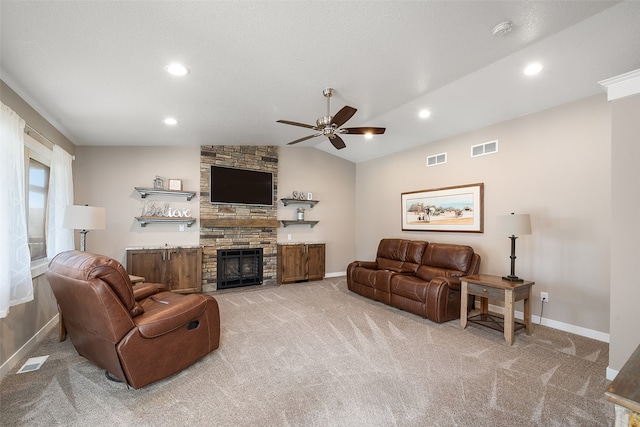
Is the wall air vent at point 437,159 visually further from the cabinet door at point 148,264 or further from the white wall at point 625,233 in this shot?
the cabinet door at point 148,264

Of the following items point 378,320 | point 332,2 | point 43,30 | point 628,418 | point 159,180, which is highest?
point 332,2

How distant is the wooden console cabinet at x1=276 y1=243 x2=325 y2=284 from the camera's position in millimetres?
5875

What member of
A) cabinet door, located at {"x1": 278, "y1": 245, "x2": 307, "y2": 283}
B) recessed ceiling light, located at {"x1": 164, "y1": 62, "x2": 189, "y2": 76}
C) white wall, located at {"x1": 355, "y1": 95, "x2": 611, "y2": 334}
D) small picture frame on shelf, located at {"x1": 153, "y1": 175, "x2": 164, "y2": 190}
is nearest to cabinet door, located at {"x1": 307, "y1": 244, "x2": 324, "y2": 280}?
cabinet door, located at {"x1": 278, "y1": 245, "x2": 307, "y2": 283}

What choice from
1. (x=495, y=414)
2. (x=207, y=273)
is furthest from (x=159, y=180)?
(x=495, y=414)

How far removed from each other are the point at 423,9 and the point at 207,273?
16.9 feet

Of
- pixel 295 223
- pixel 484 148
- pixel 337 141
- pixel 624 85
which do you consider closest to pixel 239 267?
pixel 295 223

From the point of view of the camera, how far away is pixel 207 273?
5383 mm

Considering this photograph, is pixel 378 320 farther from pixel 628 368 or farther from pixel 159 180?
pixel 159 180

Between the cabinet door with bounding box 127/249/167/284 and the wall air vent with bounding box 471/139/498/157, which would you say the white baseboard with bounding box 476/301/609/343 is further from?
the cabinet door with bounding box 127/249/167/284

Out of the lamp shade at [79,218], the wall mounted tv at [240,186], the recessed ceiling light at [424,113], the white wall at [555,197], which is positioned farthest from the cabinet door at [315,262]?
the lamp shade at [79,218]

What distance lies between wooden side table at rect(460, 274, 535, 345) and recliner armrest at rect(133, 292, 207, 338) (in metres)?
3.02

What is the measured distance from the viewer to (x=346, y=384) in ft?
7.42

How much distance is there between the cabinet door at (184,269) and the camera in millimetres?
4879

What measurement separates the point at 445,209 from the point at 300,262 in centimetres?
304
